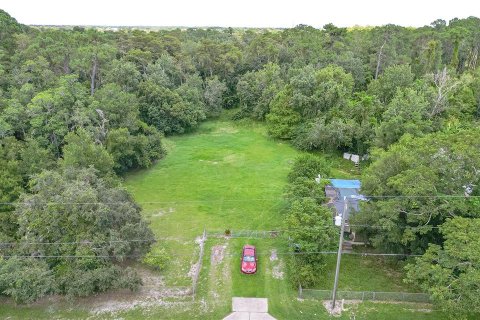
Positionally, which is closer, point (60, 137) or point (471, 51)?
point (60, 137)

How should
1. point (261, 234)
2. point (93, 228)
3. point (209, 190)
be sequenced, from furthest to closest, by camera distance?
point (209, 190)
point (261, 234)
point (93, 228)

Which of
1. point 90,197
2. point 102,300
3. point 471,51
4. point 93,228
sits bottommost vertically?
point 102,300

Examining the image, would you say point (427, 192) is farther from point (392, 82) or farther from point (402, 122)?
point (392, 82)

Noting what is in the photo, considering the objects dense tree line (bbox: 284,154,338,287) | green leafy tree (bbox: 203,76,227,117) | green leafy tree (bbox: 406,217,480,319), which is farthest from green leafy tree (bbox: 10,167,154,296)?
green leafy tree (bbox: 203,76,227,117)

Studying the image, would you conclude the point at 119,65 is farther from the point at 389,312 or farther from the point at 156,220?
the point at 389,312

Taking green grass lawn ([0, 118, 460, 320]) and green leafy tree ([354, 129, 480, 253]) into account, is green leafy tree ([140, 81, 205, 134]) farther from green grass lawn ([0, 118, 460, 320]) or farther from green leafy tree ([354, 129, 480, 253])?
green leafy tree ([354, 129, 480, 253])

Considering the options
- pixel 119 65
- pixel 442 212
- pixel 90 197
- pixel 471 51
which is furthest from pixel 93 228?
pixel 471 51
